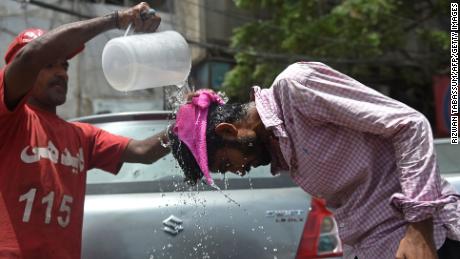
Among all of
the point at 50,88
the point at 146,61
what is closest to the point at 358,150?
the point at 146,61

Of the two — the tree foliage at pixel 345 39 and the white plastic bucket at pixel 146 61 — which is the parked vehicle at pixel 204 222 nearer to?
the white plastic bucket at pixel 146 61

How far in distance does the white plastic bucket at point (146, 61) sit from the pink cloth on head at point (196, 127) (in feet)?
1.17

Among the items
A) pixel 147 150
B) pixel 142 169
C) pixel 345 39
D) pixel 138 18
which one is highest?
pixel 138 18

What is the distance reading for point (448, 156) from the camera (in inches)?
161

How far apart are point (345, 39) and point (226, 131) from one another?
7.99 meters

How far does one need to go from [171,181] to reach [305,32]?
6.81 m

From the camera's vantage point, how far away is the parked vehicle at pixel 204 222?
2.62m

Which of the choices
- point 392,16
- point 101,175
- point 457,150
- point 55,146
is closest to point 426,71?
point 392,16

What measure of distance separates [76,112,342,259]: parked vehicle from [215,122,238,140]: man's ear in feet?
2.79

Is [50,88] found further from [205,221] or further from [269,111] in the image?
[269,111]

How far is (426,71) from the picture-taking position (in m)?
11.0

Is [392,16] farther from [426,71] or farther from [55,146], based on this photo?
[55,146]

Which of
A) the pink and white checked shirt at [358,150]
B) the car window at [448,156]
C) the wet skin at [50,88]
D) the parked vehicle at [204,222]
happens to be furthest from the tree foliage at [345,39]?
the pink and white checked shirt at [358,150]

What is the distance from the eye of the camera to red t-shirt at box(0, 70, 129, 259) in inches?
87.7
